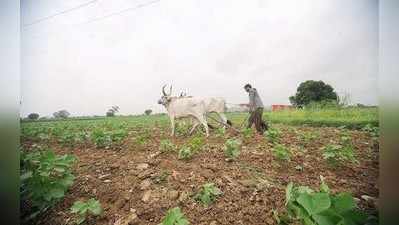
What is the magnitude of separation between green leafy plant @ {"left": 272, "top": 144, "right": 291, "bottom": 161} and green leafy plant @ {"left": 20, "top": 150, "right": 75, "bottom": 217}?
1.53 metres

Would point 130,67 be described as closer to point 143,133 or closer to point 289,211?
point 143,133

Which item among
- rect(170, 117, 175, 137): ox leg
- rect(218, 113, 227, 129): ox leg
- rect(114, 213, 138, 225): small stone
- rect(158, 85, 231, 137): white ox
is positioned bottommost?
rect(114, 213, 138, 225): small stone

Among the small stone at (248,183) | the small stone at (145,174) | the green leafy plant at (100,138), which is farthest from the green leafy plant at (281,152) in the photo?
the green leafy plant at (100,138)

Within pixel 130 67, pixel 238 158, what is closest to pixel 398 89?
pixel 238 158

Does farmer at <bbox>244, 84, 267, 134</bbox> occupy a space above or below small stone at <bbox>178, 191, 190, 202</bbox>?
above

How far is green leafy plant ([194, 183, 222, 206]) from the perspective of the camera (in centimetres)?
202

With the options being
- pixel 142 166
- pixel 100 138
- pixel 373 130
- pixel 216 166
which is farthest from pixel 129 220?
pixel 373 130

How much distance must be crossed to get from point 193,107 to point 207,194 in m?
0.84

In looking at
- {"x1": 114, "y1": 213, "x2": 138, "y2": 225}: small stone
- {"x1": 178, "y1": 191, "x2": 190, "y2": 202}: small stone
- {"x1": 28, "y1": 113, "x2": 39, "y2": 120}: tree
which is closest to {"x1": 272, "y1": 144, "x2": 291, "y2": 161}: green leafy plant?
{"x1": 178, "y1": 191, "x2": 190, "y2": 202}: small stone

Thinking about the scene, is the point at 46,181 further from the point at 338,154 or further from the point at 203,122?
the point at 338,154

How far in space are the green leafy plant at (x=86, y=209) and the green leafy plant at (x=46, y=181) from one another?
192 millimetres

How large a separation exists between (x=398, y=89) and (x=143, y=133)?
6.61ft

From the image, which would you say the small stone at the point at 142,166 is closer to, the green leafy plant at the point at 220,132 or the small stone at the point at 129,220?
the small stone at the point at 129,220

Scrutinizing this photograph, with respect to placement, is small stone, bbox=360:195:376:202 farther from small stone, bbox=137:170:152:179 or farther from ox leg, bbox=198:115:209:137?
small stone, bbox=137:170:152:179
